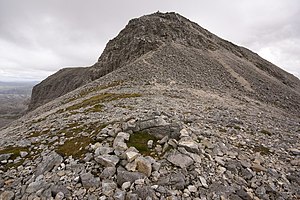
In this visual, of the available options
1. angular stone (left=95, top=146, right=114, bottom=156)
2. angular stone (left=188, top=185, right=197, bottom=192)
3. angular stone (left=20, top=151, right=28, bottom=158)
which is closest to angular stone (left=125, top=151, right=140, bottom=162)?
angular stone (left=95, top=146, right=114, bottom=156)

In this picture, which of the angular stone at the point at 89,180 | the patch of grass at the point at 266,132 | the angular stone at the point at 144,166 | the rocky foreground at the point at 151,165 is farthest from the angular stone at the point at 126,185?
the patch of grass at the point at 266,132

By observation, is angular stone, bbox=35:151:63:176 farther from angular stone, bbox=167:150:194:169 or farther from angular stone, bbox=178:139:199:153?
angular stone, bbox=178:139:199:153

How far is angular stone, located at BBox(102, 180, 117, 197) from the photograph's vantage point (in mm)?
9988

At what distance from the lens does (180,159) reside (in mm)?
11797

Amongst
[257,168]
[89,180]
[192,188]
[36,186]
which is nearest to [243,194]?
[192,188]

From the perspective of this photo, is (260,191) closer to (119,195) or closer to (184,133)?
(184,133)

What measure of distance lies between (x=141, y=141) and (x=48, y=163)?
5149mm

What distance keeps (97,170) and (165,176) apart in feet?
10.8

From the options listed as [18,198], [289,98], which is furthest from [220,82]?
[18,198]

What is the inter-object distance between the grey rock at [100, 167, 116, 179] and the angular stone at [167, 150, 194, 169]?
9.15 ft

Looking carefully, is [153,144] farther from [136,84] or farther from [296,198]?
[136,84]

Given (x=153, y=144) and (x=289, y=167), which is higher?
(x=153, y=144)

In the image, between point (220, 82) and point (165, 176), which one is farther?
point (220, 82)

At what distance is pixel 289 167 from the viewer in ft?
44.2
